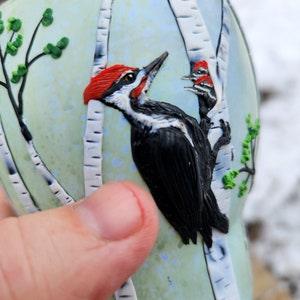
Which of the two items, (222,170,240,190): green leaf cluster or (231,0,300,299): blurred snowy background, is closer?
(222,170,240,190): green leaf cluster

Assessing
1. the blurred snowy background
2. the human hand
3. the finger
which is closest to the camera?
the human hand

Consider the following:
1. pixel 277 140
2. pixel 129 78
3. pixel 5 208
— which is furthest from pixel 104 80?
pixel 277 140

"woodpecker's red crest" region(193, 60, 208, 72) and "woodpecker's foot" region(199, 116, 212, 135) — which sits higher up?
"woodpecker's red crest" region(193, 60, 208, 72)

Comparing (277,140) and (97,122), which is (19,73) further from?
(277,140)

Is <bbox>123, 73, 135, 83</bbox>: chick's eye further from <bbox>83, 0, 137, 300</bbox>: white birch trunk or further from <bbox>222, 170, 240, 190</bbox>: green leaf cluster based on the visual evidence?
<bbox>222, 170, 240, 190</bbox>: green leaf cluster

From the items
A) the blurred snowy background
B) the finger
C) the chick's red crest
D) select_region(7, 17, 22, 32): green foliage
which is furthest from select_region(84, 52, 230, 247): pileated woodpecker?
the blurred snowy background

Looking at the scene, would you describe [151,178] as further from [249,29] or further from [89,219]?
[249,29]

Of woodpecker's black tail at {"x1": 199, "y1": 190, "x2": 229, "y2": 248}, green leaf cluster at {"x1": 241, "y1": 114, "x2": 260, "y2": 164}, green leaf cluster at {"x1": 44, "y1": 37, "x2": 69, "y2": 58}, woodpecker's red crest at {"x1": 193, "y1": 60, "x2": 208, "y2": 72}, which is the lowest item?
woodpecker's black tail at {"x1": 199, "y1": 190, "x2": 229, "y2": 248}
